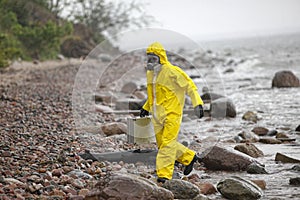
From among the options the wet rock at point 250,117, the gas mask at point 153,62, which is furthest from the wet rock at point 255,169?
the wet rock at point 250,117

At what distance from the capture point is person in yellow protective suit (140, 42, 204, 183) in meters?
5.31

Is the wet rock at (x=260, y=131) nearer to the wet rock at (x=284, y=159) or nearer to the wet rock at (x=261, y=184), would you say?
the wet rock at (x=284, y=159)

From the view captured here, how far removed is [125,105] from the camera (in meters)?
12.0

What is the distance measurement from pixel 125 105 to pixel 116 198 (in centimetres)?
774

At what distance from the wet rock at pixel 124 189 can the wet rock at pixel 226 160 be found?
1.78 meters

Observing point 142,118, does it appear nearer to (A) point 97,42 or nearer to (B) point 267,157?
(B) point 267,157

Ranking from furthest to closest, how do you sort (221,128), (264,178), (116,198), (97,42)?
(97,42) < (221,128) < (264,178) < (116,198)

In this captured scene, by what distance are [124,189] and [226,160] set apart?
213 centimetres

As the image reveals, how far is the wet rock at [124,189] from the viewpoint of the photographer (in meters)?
4.30

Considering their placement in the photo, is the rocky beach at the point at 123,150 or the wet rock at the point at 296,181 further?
the wet rock at the point at 296,181

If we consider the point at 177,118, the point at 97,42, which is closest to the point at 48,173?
the point at 177,118

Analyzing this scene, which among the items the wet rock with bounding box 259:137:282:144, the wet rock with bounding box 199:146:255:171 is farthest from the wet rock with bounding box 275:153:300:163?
the wet rock with bounding box 259:137:282:144

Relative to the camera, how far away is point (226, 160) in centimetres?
610

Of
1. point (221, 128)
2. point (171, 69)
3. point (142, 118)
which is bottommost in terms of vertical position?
point (221, 128)
